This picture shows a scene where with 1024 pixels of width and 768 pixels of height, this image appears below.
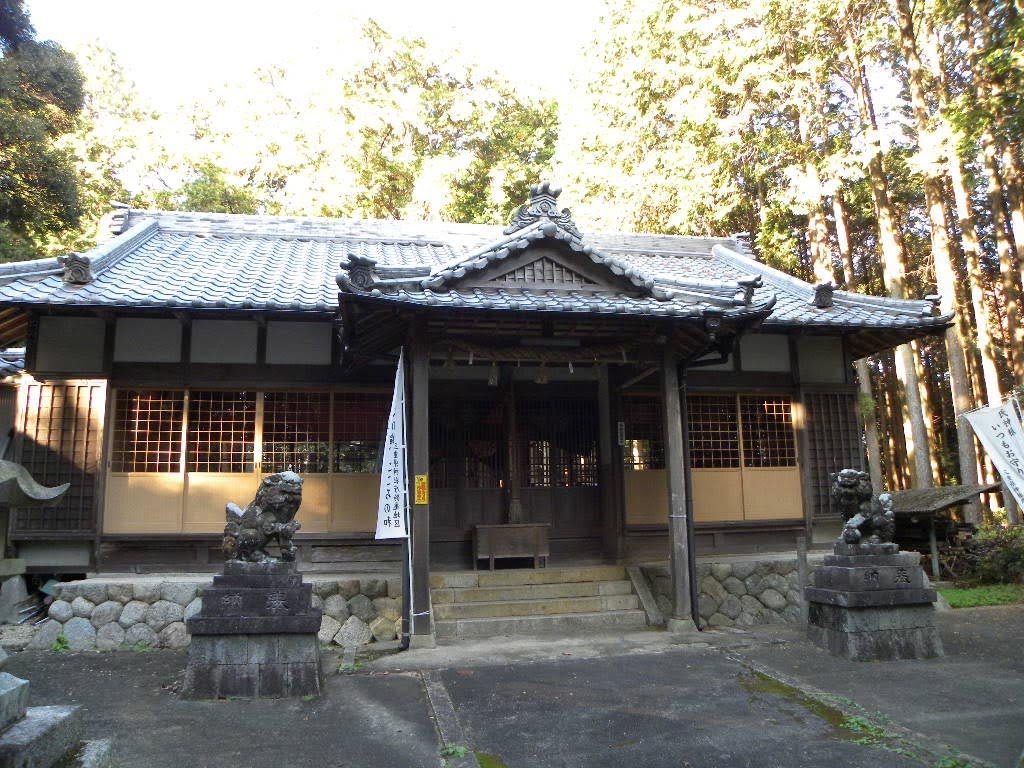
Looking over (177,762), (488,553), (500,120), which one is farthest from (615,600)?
(500,120)

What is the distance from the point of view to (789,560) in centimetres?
1131

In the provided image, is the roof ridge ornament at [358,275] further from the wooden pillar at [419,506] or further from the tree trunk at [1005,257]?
the tree trunk at [1005,257]

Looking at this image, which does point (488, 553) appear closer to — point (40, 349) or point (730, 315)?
point (730, 315)

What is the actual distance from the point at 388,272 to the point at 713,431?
6.55 m

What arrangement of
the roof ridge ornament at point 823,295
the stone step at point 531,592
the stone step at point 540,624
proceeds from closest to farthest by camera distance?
the stone step at point 540,624 < the stone step at point 531,592 < the roof ridge ornament at point 823,295

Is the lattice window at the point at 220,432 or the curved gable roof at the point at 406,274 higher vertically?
the curved gable roof at the point at 406,274

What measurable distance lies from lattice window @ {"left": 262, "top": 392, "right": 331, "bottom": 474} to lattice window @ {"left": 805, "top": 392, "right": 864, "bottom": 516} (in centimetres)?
810

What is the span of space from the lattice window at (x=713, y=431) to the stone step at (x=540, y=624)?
10.7 ft

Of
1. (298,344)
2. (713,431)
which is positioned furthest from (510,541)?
(298,344)

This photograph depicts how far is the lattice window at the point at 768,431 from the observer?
12.4m

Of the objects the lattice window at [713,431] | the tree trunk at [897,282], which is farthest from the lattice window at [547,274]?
the tree trunk at [897,282]

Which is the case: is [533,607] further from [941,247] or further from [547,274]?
[941,247]

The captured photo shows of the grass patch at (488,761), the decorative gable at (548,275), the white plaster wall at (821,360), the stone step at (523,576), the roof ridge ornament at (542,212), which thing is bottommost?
the grass patch at (488,761)

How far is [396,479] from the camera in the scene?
8.81 meters
